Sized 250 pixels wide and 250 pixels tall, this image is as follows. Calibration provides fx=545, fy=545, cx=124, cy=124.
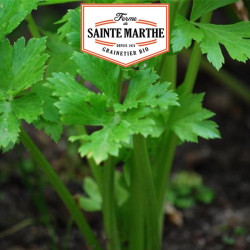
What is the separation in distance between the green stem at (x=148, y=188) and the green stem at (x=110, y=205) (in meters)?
0.06

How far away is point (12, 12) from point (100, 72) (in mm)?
212

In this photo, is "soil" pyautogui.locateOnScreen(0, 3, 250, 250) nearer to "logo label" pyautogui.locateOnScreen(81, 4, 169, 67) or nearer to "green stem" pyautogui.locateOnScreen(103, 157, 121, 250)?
"green stem" pyautogui.locateOnScreen(103, 157, 121, 250)

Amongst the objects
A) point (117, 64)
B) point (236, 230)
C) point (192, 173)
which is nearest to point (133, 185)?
point (117, 64)

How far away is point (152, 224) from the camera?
1188mm

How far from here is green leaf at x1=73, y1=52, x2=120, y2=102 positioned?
970 millimetres

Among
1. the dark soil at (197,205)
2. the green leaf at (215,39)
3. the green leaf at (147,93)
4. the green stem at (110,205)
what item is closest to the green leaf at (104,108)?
the green leaf at (147,93)

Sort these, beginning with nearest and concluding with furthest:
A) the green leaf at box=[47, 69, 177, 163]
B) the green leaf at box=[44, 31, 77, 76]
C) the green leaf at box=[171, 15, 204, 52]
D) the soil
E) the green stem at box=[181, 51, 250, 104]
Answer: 1. the green leaf at box=[47, 69, 177, 163]
2. the green leaf at box=[171, 15, 204, 52]
3. the green leaf at box=[44, 31, 77, 76]
4. the soil
5. the green stem at box=[181, 51, 250, 104]

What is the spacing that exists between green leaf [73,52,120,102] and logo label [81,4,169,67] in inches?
0.7

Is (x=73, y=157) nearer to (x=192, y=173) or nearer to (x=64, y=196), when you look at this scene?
(x=192, y=173)

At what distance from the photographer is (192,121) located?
1085 mm

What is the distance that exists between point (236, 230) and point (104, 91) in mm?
807

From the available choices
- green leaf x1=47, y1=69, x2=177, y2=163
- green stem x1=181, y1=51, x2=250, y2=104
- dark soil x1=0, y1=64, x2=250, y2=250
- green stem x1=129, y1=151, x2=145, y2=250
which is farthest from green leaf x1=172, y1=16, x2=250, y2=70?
green stem x1=181, y1=51, x2=250, y2=104

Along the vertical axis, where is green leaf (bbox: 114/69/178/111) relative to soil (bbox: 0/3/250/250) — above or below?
above

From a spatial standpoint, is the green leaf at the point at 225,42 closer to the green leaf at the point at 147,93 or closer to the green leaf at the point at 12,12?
the green leaf at the point at 147,93
